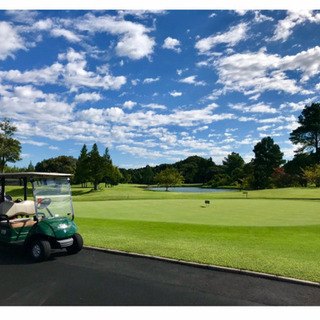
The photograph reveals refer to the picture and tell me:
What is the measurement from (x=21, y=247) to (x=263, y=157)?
81851 mm

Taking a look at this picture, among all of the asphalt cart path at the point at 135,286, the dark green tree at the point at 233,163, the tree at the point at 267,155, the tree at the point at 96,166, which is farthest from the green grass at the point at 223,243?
the dark green tree at the point at 233,163

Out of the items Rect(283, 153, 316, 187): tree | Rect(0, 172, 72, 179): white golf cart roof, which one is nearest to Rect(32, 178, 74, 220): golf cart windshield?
Rect(0, 172, 72, 179): white golf cart roof

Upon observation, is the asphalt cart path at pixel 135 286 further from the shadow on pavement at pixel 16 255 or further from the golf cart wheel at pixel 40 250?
the golf cart wheel at pixel 40 250

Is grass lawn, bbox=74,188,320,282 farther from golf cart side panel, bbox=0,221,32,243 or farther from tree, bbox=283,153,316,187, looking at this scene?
tree, bbox=283,153,316,187

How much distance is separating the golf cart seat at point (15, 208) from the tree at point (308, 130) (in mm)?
73965

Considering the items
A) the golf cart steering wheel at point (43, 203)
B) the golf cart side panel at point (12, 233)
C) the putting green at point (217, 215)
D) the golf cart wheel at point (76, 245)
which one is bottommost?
the putting green at point (217, 215)

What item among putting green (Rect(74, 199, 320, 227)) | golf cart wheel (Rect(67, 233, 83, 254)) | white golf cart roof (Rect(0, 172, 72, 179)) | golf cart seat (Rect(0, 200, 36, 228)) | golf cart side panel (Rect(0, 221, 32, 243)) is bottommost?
putting green (Rect(74, 199, 320, 227))

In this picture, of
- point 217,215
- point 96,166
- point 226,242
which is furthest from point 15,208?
point 96,166

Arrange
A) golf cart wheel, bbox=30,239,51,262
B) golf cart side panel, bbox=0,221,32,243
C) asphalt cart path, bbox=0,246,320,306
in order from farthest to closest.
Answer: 1. golf cart side panel, bbox=0,221,32,243
2. golf cart wheel, bbox=30,239,51,262
3. asphalt cart path, bbox=0,246,320,306

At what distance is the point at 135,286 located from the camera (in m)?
5.86

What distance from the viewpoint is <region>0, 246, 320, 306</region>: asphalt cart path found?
16.9ft

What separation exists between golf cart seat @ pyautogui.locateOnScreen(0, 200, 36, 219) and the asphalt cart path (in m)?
1.56

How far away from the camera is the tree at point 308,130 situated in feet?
228

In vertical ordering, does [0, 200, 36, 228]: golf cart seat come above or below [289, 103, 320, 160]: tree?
below
